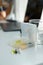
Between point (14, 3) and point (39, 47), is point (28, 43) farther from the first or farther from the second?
point (14, 3)

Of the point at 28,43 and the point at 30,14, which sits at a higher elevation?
the point at 30,14

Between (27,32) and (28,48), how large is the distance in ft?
0.61

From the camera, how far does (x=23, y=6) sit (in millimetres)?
1888

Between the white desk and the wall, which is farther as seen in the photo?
the wall

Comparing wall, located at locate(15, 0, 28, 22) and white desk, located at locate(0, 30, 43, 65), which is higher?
wall, located at locate(15, 0, 28, 22)

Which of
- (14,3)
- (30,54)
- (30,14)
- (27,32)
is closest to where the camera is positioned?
(30,54)

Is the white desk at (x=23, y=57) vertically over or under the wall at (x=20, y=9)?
under

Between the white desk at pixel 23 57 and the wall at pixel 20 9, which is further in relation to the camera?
the wall at pixel 20 9

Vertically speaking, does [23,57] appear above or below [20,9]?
below

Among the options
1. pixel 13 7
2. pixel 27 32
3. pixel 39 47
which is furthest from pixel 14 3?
pixel 39 47

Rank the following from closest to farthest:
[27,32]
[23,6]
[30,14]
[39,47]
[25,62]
→ [25,62]
[39,47]
[27,32]
[30,14]
[23,6]

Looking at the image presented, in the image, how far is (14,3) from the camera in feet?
6.92

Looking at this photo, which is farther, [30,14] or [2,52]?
[30,14]

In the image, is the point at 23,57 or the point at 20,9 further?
the point at 20,9
